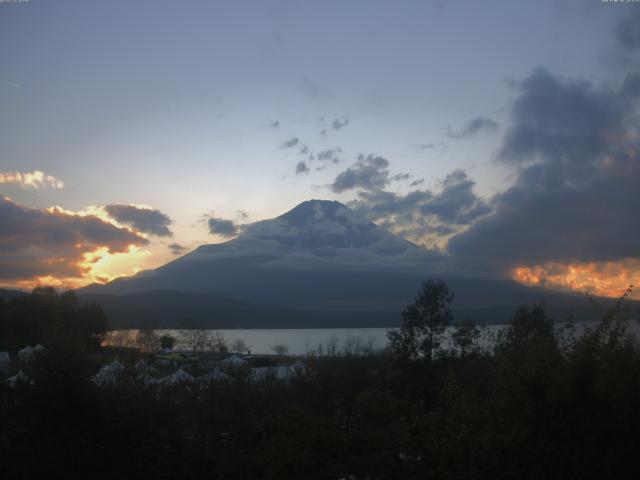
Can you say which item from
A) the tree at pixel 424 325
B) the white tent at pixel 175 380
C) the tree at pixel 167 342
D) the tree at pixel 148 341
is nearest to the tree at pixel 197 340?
the tree at pixel 167 342

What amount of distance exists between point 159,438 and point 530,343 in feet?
33.9

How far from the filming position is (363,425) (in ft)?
46.0

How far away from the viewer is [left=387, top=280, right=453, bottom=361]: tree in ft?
129

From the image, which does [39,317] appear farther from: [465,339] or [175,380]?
[465,339]

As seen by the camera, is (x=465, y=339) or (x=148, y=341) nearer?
(x=465, y=339)

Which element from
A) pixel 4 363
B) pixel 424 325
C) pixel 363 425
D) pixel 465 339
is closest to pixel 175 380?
pixel 424 325

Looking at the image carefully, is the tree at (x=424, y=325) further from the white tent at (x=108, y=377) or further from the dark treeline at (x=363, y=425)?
the white tent at (x=108, y=377)

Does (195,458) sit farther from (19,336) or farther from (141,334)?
(141,334)

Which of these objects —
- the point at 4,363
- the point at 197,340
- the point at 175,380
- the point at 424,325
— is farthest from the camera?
the point at 197,340

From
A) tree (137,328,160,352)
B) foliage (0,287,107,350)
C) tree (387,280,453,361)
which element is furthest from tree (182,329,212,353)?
tree (387,280,453,361)

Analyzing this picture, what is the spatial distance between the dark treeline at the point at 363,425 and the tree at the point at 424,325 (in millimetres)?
16094

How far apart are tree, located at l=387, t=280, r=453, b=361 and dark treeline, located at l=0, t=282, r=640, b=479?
16.1 meters

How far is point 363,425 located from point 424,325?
2678 centimetres

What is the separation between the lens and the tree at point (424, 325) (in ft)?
129
